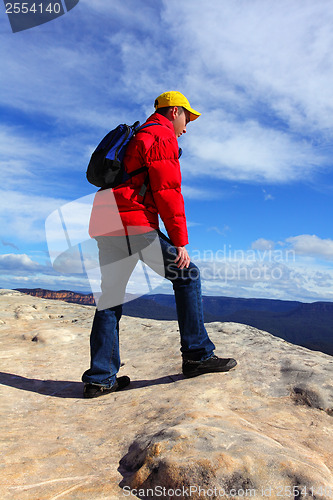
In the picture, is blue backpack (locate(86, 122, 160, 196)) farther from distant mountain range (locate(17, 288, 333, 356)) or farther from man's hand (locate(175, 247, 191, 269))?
distant mountain range (locate(17, 288, 333, 356))

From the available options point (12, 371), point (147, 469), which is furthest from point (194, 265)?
point (12, 371)

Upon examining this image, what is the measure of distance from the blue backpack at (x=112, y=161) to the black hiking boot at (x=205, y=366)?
5.58 feet

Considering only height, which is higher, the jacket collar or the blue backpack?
the jacket collar

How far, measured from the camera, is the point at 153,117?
135 inches

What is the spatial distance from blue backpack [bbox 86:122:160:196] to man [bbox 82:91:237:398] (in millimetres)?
56

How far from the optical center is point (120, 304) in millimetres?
3385

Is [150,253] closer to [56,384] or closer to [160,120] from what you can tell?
[160,120]

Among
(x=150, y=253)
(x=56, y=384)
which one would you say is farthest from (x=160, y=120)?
(x=56, y=384)

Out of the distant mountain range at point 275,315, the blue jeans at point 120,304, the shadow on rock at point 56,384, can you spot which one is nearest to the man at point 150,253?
the blue jeans at point 120,304

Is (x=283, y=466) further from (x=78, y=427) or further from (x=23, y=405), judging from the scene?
(x=23, y=405)

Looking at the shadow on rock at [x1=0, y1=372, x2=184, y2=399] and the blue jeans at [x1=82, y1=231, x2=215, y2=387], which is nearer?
the blue jeans at [x1=82, y1=231, x2=215, y2=387]

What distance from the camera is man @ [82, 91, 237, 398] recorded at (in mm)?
3027

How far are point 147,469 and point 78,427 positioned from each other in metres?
1.09

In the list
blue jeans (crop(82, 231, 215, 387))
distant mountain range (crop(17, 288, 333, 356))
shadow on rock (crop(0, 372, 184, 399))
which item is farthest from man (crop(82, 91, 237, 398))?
distant mountain range (crop(17, 288, 333, 356))
